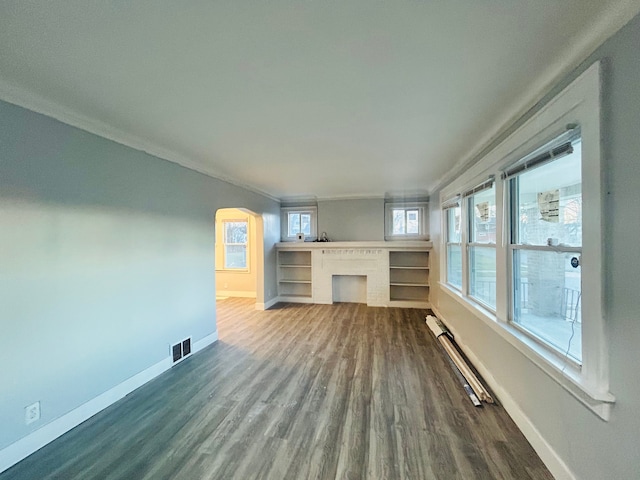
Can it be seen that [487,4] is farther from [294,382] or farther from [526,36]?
[294,382]

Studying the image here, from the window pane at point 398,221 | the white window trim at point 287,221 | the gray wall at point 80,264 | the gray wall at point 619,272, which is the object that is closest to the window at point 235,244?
the white window trim at point 287,221

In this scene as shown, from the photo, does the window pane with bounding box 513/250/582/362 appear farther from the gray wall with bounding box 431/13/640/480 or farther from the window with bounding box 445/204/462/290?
the window with bounding box 445/204/462/290

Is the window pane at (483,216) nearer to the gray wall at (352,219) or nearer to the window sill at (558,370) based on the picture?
the window sill at (558,370)

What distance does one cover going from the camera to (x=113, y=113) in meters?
2.18

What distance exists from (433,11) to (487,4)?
0.70 feet

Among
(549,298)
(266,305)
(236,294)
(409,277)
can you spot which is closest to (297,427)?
(549,298)

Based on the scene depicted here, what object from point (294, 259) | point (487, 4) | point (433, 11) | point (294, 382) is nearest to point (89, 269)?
point (294, 382)

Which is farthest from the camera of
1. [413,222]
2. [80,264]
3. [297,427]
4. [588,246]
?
[413,222]

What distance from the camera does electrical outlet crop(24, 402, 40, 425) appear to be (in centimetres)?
189

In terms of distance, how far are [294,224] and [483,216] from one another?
4560 millimetres

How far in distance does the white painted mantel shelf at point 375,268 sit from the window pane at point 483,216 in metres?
2.39

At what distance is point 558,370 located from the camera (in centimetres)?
159

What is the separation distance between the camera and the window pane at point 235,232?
7.30 metres

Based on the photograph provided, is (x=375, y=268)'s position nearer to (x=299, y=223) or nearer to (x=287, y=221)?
(x=299, y=223)
